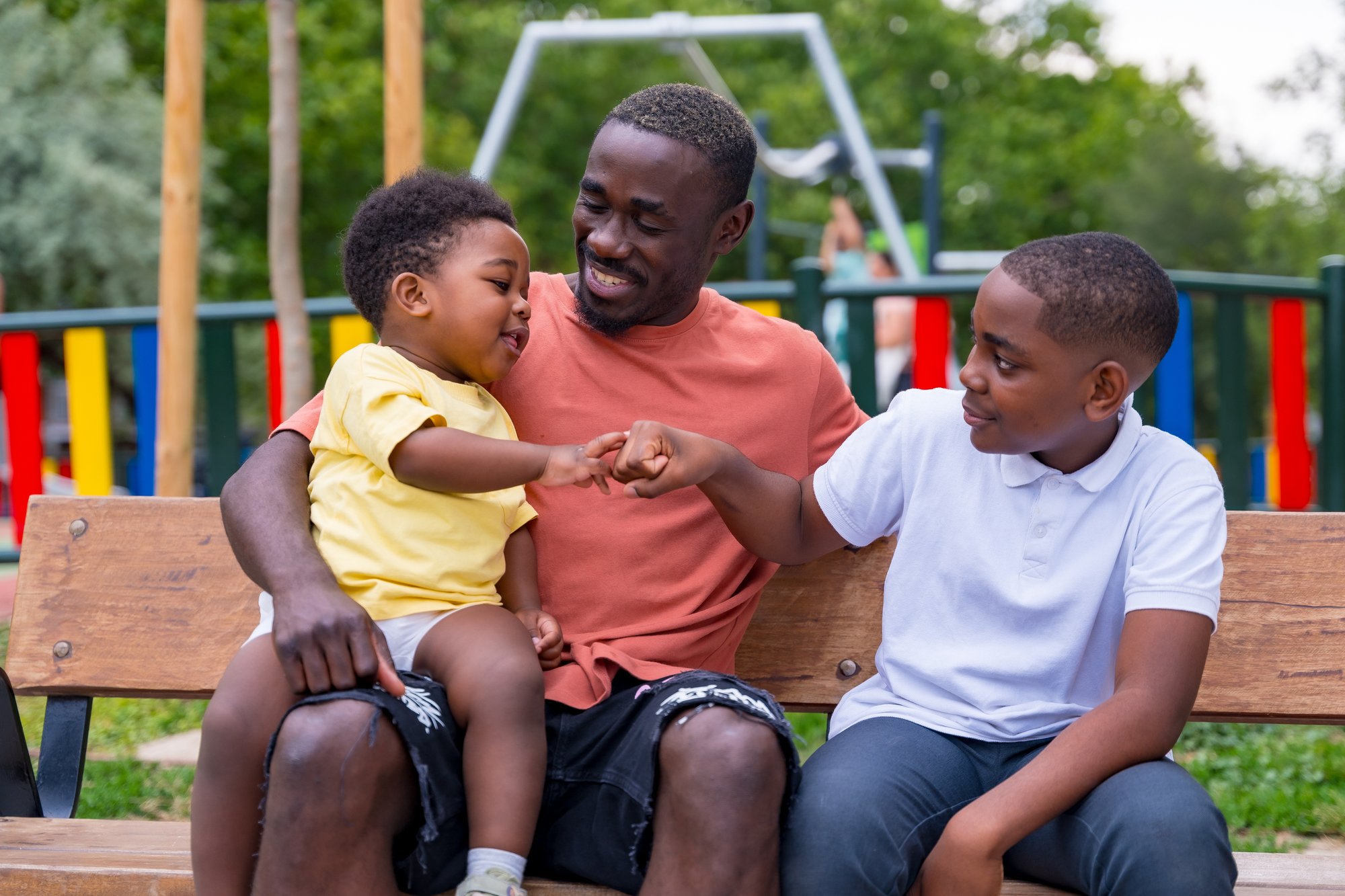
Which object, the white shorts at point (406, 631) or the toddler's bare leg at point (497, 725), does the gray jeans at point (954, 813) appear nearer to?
the toddler's bare leg at point (497, 725)

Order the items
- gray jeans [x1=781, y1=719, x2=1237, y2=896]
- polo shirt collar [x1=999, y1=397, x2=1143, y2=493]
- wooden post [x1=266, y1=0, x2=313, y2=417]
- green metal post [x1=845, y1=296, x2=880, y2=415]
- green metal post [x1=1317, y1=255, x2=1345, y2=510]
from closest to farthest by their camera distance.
Answer: gray jeans [x1=781, y1=719, x2=1237, y2=896] → polo shirt collar [x1=999, y1=397, x2=1143, y2=493] → wooden post [x1=266, y1=0, x2=313, y2=417] → green metal post [x1=845, y1=296, x2=880, y2=415] → green metal post [x1=1317, y1=255, x2=1345, y2=510]

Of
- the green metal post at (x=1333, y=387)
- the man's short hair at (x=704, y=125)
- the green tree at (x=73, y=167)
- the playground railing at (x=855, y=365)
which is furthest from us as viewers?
the green tree at (x=73, y=167)

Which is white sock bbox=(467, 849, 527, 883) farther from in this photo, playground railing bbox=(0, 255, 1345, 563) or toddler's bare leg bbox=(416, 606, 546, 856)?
playground railing bbox=(0, 255, 1345, 563)

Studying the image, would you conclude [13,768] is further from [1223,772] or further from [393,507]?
[1223,772]

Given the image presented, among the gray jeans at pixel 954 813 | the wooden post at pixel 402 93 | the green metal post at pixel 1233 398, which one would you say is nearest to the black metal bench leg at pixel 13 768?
the gray jeans at pixel 954 813

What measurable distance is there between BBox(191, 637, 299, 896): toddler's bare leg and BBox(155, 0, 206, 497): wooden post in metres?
2.44

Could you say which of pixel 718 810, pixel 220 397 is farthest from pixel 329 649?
pixel 220 397

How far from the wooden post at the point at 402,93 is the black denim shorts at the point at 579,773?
8.07 feet

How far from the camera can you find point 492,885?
195cm

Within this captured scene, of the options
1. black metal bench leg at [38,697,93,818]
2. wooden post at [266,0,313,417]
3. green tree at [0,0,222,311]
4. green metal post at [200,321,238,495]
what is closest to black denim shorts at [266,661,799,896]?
black metal bench leg at [38,697,93,818]

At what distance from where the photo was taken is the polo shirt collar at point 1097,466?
2254mm

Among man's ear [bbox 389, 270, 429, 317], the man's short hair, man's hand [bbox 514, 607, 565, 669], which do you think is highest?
the man's short hair

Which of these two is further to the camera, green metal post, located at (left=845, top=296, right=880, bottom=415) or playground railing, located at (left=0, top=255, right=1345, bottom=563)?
playground railing, located at (left=0, top=255, right=1345, bottom=563)

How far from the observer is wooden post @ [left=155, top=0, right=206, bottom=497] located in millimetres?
4297
